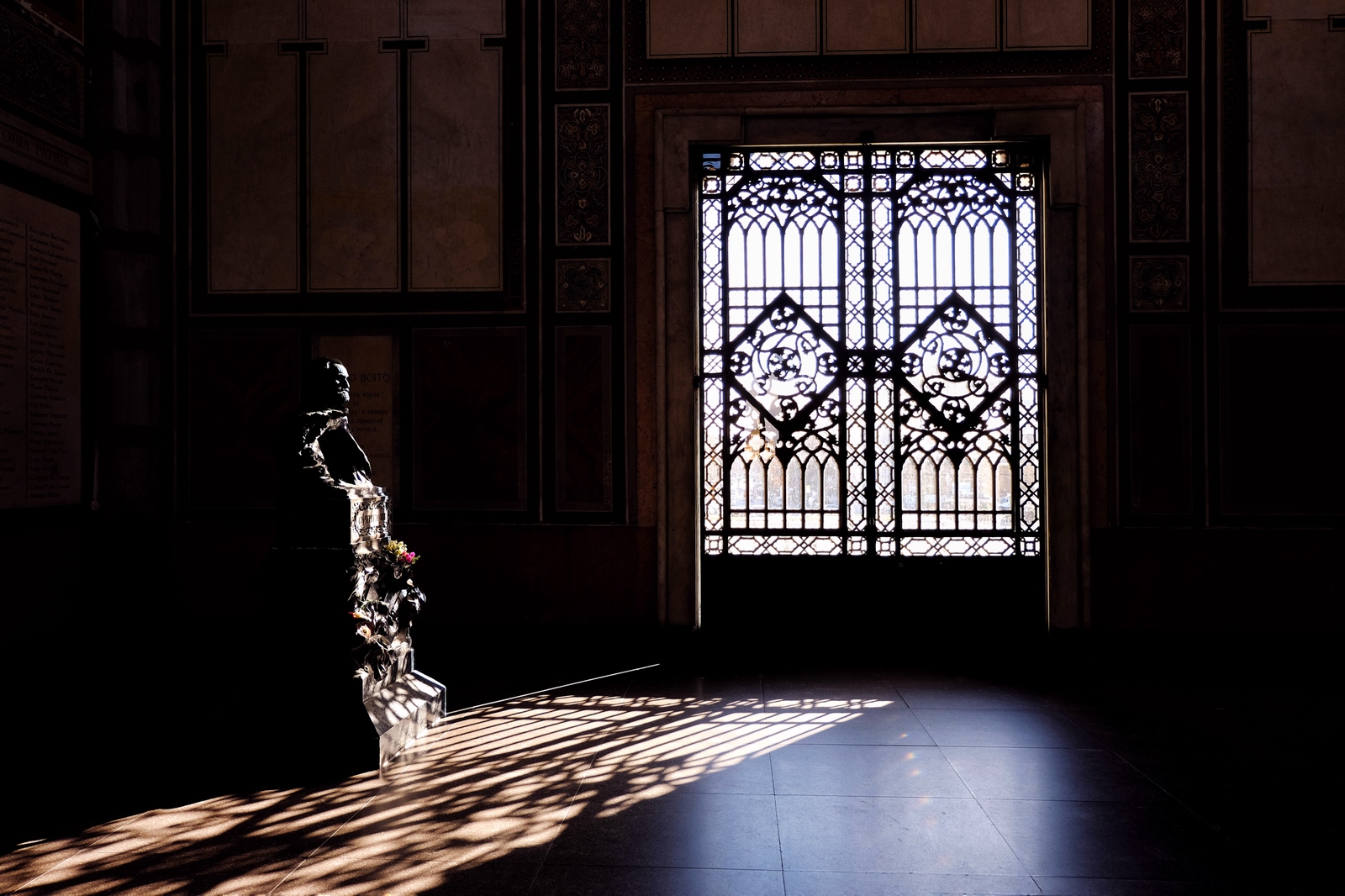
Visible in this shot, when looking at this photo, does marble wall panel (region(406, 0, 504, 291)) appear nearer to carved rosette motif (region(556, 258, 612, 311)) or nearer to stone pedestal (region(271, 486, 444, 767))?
carved rosette motif (region(556, 258, 612, 311))

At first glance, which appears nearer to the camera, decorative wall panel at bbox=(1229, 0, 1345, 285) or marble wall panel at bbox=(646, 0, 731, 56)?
decorative wall panel at bbox=(1229, 0, 1345, 285)

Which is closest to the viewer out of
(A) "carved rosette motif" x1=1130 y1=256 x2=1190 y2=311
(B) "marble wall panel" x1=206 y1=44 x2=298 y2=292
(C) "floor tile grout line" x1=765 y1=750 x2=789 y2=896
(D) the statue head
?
(C) "floor tile grout line" x1=765 y1=750 x2=789 y2=896

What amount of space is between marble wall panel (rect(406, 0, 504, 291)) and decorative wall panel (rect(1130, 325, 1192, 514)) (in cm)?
413

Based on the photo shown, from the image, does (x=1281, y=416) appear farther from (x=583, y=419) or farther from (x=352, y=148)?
(x=352, y=148)

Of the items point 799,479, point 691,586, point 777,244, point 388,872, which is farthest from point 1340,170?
point 388,872

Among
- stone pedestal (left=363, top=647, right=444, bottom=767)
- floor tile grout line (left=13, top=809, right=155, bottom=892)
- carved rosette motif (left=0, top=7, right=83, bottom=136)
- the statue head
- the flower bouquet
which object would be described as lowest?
floor tile grout line (left=13, top=809, right=155, bottom=892)

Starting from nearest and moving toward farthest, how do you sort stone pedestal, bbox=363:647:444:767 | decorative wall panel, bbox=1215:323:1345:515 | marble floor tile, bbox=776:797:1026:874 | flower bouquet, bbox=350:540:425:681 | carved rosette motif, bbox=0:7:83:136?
marble floor tile, bbox=776:797:1026:874
stone pedestal, bbox=363:647:444:767
flower bouquet, bbox=350:540:425:681
carved rosette motif, bbox=0:7:83:136
decorative wall panel, bbox=1215:323:1345:515

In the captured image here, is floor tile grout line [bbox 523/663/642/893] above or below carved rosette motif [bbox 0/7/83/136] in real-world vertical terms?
below

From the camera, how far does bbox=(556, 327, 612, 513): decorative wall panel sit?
5754 millimetres

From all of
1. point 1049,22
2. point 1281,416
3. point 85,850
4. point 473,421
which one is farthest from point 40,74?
point 1281,416

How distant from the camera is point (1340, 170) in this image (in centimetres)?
550

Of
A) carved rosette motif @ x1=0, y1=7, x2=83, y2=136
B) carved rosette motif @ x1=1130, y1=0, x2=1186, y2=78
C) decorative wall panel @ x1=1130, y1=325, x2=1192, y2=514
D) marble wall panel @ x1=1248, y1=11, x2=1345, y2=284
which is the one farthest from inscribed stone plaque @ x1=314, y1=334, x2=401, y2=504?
marble wall panel @ x1=1248, y1=11, x2=1345, y2=284

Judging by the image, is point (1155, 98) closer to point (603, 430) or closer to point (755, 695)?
point (603, 430)

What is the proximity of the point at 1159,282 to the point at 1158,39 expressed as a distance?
155 centimetres
